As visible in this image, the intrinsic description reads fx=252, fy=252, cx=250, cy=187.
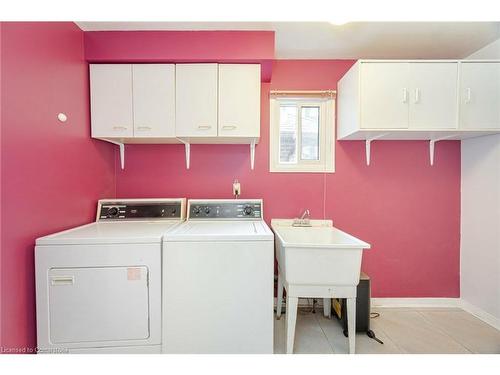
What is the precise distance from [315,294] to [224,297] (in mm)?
597

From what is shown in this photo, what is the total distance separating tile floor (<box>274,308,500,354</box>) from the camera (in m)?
1.82

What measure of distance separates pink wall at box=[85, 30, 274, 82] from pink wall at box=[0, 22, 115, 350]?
0.58 ft

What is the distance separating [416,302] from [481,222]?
3.06 feet

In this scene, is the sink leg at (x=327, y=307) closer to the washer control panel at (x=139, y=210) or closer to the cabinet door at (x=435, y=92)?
the washer control panel at (x=139, y=210)

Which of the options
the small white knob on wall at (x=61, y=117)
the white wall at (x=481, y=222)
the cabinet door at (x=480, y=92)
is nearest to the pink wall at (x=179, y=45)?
the small white knob on wall at (x=61, y=117)

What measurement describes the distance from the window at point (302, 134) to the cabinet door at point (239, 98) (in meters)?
0.45

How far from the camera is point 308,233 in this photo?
229cm

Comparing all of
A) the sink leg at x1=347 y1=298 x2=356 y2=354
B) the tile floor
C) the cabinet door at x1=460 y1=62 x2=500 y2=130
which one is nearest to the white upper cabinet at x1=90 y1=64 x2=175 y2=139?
the sink leg at x1=347 y1=298 x2=356 y2=354

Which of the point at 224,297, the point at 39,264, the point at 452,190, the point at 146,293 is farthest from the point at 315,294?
the point at 452,190

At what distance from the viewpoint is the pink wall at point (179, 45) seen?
6.25 feet

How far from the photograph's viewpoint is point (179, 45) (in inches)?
75.3

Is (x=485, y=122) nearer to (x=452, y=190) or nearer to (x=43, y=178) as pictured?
(x=452, y=190)

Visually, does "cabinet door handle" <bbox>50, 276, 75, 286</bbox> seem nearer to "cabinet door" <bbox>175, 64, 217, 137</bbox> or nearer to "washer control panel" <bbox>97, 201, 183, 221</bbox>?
"washer control panel" <bbox>97, 201, 183, 221</bbox>
